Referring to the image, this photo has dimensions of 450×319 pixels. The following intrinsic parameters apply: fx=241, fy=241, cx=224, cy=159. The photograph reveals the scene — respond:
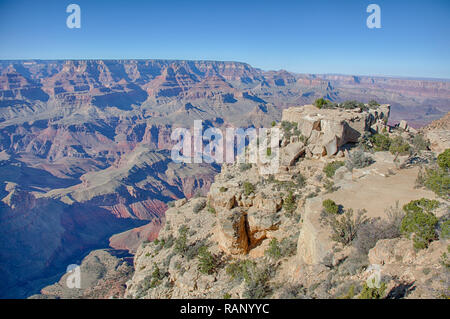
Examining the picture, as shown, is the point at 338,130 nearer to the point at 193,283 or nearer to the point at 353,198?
the point at 353,198

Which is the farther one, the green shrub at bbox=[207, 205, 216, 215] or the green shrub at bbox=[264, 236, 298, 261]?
the green shrub at bbox=[207, 205, 216, 215]

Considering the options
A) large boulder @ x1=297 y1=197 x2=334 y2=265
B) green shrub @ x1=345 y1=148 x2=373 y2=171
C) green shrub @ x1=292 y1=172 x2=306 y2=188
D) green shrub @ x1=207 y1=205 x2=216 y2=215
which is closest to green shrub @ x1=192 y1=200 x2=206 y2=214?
green shrub @ x1=207 y1=205 x2=216 y2=215

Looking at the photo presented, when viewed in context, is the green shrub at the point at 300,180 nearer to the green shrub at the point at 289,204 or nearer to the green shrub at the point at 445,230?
the green shrub at the point at 289,204

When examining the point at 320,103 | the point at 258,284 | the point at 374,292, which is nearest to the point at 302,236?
the point at 258,284

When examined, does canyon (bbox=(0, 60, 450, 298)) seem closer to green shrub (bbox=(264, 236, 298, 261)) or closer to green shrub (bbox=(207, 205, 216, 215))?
green shrub (bbox=(207, 205, 216, 215))

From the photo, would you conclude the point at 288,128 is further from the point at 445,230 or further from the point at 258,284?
the point at 445,230
